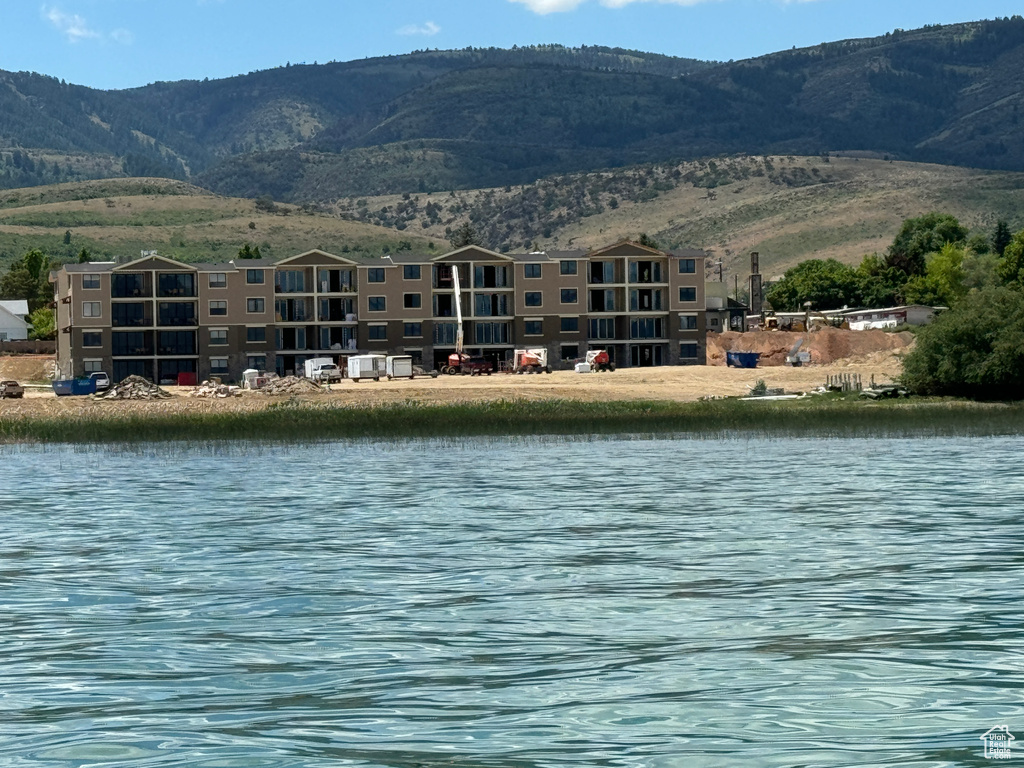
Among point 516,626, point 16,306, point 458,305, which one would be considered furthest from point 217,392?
point 16,306

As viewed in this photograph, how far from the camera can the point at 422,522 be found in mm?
30656

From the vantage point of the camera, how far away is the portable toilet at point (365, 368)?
10831cm

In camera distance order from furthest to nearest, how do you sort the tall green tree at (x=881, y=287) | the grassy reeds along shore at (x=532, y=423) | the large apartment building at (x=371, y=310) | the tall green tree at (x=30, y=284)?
the tall green tree at (x=30, y=284) → the tall green tree at (x=881, y=287) → the large apartment building at (x=371, y=310) → the grassy reeds along shore at (x=532, y=423)

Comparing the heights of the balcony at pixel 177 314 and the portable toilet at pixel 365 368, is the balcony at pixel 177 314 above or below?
above

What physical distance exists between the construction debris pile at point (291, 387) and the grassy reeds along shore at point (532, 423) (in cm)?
2152

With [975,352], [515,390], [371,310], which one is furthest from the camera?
[371,310]

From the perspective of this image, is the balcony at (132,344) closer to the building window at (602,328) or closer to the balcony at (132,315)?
the balcony at (132,315)

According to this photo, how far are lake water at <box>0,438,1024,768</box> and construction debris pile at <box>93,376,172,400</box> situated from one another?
57.0m

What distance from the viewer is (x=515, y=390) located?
90312 millimetres

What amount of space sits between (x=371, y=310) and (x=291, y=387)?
110 ft

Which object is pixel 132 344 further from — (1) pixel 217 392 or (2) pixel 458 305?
(1) pixel 217 392

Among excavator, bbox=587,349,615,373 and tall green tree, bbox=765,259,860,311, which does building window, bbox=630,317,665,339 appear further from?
tall green tree, bbox=765,259,860,311

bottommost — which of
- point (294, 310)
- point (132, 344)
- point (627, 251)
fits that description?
point (132, 344)

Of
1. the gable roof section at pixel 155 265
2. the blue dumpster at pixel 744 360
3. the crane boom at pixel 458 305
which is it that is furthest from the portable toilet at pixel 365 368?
the blue dumpster at pixel 744 360
